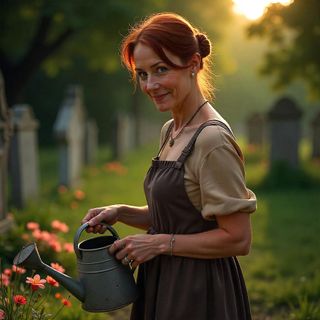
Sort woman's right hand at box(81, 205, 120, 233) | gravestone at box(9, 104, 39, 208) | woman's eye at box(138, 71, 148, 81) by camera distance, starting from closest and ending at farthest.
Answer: woman's eye at box(138, 71, 148, 81)
woman's right hand at box(81, 205, 120, 233)
gravestone at box(9, 104, 39, 208)

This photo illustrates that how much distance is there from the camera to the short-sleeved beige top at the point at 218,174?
200 cm

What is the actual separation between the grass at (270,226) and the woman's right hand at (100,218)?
162cm

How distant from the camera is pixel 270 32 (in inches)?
566

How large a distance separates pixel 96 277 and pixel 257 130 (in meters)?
20.5

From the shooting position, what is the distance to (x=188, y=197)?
7.02ft

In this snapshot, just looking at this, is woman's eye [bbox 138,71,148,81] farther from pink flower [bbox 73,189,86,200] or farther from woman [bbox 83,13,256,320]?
pink flower [bbox 73,189,86,200]

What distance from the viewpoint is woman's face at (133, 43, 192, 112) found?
84.4 inches

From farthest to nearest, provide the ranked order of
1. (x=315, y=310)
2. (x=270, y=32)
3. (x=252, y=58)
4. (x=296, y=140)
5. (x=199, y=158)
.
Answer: (x=252, y=58), (x=270, y=32), (x=296, y=140), (x=315, y=310), (x=199, y=158)

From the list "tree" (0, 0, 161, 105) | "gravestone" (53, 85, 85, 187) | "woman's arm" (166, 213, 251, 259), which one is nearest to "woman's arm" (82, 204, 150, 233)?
"woman's arm" (166, 213, 251, 259)

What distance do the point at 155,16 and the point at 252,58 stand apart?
2454 inches

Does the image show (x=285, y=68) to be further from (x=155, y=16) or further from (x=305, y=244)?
(x=155, y=16)

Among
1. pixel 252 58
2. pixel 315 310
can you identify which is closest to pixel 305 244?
pixel 315 310

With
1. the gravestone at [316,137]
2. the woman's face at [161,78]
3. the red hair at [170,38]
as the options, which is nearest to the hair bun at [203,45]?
the red hair at [170,38]

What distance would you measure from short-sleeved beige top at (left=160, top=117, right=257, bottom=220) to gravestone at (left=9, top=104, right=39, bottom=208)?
6381 mm
